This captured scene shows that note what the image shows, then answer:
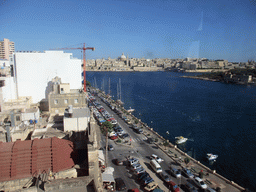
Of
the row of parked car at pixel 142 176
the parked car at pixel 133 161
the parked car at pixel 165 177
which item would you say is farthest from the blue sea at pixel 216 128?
the row of parked car at pixel 142 176

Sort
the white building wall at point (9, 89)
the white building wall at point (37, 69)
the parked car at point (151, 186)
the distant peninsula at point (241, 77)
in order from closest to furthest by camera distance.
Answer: the parked car at point (151, 186)
the white building wall at point (9, 89)
the white building wall at point (37, 69)
the distant peninsula at point (241, 77)

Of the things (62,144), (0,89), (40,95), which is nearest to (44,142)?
(62,144)

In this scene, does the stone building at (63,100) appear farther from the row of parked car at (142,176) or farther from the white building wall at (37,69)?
the row of parked car at (142,176)

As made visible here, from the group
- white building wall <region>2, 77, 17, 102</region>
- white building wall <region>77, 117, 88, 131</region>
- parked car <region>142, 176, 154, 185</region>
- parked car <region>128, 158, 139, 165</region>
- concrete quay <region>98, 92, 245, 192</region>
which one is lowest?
concrete quay <region>98, 92, 245, 192</region>

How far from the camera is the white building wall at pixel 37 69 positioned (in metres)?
12.8

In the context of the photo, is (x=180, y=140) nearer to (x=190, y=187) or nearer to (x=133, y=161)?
(x=133, y=161)

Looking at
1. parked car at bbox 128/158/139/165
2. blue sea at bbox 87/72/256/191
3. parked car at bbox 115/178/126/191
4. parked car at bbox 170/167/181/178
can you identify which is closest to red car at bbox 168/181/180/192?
parked car at bbox 170/167/181/178

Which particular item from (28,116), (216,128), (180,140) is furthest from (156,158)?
(216,128)

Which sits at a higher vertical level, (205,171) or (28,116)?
(28,116)

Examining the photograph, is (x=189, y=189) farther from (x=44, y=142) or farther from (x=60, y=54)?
(x=60, y=54)

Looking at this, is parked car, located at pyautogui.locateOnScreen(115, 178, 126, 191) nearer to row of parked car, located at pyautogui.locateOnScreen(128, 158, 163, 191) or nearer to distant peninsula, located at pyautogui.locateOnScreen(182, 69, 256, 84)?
row of parked car, located at pyautogui.locateOnScreen(128, 158, 163, 191)

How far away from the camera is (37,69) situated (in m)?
13.2

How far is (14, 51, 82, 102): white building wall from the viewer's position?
12.8m

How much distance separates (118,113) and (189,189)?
1139 centimetres
